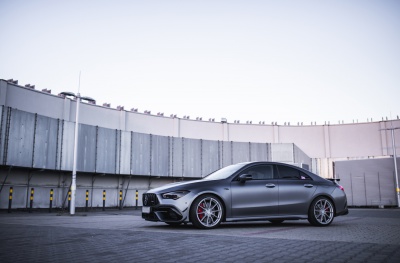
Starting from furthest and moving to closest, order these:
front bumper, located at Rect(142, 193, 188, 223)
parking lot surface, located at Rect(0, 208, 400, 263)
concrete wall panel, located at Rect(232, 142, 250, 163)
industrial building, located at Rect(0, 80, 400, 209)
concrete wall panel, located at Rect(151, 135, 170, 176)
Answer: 1. concrete wall panel, located at Rect(232, 142, 250, 163)
2. concrete wall panel, located at Rect(151, 135, 170, 176)
3. industrial building, located at Rect(0, 80, 400, 209)
4. front bumper, located at Rect(142, 193, 188, 223)
5. parking lot surface, located at Rect(0, 208, 400, 263)

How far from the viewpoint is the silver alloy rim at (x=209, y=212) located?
7547 mm

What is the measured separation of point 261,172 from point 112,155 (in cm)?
1737

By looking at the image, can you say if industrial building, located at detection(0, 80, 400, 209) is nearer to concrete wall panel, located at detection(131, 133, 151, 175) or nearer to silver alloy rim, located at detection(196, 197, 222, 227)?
concrete wall panel, located at detection(131, 133, 151, 175)

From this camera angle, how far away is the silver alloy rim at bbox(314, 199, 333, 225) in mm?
8516

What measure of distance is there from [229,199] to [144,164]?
19103 millimetres

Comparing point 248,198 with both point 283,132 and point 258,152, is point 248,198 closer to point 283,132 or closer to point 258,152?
point 258,152

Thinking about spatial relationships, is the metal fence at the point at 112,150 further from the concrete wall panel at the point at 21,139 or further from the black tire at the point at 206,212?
the black tire at the point at 206,212

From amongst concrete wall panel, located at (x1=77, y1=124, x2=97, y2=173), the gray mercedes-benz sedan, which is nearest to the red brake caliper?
the gray mercedes-benz sedan

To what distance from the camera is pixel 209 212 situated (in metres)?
7.62

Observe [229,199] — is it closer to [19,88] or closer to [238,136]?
[19,88]

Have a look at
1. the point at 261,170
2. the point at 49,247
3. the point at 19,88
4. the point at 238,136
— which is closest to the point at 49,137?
the point at 19,88

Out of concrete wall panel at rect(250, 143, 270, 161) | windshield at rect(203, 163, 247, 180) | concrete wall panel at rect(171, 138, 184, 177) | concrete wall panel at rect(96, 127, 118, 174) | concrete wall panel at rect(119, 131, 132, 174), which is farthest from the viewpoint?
concrete wall panel at rect(250, 143, 270, 161)

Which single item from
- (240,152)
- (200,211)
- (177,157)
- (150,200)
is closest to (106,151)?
(177,157)

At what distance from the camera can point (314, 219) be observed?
845cm
